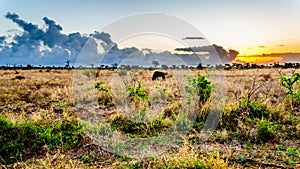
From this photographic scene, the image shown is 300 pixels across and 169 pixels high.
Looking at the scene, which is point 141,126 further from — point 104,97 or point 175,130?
point 104,97

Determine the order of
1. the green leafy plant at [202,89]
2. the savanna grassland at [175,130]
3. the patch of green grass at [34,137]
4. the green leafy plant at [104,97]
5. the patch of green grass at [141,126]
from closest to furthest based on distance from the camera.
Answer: the savanna grassland at [175,130] → the patch of green grass at [34,137] → the patch of green grass at [141,126] → the green leafy plant at [202,89] → the green leafy plant at [104,97]

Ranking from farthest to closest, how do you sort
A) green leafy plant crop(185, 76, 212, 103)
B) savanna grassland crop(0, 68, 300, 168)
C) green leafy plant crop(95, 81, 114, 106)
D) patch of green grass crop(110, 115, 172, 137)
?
1. green leafy plant crop(95, 81, 114, 106)
2. green leafy plant crop(185, 76, 212, 103)
3. patch of green grass crop(110, 115, 172, 137)
4. savanna grassland crop(0, 68, 300, 168)

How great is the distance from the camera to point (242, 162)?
5301 millimetres

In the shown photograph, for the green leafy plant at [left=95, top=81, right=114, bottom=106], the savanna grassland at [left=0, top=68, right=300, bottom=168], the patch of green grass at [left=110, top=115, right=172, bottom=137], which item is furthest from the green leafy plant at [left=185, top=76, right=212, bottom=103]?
the green leafy plant at [left=95, top=81, right=114, bottom=106]

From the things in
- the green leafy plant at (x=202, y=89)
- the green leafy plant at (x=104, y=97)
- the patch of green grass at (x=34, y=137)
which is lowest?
the patch of green grass at (x=34, y=137)

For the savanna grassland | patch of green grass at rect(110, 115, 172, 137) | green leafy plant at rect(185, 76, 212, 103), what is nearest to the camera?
the savanna grassland

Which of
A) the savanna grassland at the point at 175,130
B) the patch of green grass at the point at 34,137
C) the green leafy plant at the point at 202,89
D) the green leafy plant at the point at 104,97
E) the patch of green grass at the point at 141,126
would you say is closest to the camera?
the savanna grassland at the point at 175,130

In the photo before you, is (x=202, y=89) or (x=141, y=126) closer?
(x=141, y=126)

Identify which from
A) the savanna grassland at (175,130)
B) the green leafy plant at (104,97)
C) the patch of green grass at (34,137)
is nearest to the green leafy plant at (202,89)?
the savanna grassland at (175,130)

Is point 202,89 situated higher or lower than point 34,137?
higher

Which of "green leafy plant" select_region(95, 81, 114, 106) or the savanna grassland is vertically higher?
"green leafy plant" select_region(95, 81, 114, 106)

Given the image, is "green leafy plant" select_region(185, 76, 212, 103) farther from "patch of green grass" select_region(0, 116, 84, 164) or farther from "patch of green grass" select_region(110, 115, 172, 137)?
"patch of green grass" select_region(0, 116, 84, 164)

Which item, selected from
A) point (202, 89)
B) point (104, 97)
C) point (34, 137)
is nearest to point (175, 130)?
point (202, 89)

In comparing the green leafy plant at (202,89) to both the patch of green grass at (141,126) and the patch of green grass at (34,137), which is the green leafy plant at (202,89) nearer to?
the patch of green grass at (141,126)
